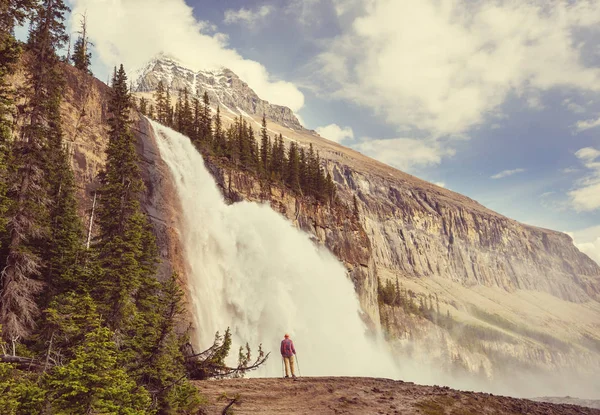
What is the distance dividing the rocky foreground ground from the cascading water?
14.3 meters

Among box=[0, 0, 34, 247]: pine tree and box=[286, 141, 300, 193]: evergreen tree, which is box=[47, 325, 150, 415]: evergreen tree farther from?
box=[286, 141, 300, 193]: evergreen tree

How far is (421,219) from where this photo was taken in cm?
19600

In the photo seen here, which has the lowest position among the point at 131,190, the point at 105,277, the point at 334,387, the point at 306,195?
the point at 334,387

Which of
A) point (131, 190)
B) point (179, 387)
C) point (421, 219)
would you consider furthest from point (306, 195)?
point (421, 219)

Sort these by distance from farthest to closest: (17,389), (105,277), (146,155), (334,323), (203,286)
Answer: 1. (334,323)
2. (146,155)
3. (203,286)
4. (105,277)
5. (17,389)

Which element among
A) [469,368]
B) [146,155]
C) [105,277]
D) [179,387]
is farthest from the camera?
[469,368]

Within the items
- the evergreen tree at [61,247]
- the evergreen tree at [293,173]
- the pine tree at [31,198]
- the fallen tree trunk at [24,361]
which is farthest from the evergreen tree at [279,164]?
the fallen tree trunk at [24,361]

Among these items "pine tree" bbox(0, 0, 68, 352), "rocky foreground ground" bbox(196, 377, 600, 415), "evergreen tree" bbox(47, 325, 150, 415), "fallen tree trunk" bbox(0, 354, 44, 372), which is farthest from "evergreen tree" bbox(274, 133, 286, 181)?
"evergreen tree" bbox(47, 325, 150, 415)

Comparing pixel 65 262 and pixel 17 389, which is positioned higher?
pixel 65 262

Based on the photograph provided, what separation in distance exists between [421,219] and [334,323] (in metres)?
163

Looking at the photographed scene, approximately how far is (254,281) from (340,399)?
2150 centimetres

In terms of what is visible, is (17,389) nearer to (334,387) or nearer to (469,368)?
(334,387)

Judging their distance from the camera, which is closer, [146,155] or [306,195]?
[146,155]

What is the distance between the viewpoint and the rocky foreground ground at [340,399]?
11.1 meters
